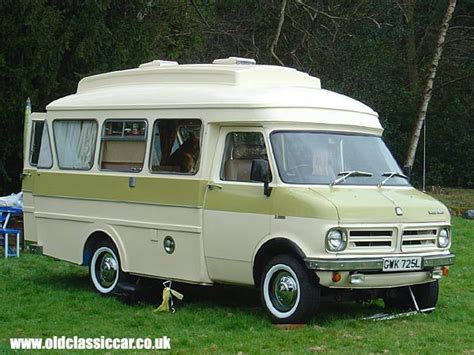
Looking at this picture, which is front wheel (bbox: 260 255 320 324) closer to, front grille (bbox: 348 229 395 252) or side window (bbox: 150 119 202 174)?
front grille (bbox: 348 229 395 252)

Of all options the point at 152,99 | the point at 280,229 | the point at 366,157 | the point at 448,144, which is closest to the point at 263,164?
the point at 280,229

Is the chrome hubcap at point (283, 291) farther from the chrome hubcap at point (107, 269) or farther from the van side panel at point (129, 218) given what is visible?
the chrome hubcap at point (107, 269)

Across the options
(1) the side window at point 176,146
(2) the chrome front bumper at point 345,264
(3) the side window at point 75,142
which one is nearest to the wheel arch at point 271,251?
(2) the chrome front bumper at point 345,264

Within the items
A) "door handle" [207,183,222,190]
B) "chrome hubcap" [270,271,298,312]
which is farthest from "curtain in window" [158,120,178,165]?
"chrome hubcap" [270,271,298,312]

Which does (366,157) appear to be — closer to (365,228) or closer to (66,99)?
(365,228)

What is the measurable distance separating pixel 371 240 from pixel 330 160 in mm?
1164

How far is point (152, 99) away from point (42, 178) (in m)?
2.42

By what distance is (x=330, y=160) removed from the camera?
1078 centimetres

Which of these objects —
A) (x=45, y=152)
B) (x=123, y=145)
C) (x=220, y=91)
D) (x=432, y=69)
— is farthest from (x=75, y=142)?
(x=432, y=69)

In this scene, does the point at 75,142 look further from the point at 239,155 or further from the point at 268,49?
the point at 268,49

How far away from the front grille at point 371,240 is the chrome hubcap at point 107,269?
3596mm

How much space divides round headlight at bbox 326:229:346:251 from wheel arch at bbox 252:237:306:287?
0.98 feet

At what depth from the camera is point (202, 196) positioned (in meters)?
11.0

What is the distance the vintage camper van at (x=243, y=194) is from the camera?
10062mm
